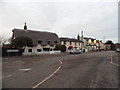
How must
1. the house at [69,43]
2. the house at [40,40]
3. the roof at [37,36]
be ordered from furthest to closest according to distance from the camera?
the house at [69,43]
the house at [40,40]
the roof at [37,36]

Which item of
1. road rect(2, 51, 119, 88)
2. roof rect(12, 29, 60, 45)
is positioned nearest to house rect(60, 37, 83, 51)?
roof rect(12, 29, 60, 45)

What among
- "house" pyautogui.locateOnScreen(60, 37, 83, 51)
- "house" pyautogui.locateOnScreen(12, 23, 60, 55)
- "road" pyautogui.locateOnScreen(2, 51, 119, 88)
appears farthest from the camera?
"house" pyautogui.locateOnScreen(60, 37, 83, 51)

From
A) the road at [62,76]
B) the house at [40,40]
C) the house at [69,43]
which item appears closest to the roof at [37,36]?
the house at [40,40]

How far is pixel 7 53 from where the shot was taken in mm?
39938

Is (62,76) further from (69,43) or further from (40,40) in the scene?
(69,43)

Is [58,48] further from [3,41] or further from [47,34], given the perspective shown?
[3,41]

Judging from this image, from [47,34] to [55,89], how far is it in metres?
57.4

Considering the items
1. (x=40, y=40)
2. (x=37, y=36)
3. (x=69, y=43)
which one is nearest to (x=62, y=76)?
(x=40, y=40)

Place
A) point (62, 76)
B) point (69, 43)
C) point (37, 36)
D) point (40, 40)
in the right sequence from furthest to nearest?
point (69, 43) → point (37, 36) → point (40, 40) → point (62, 76)

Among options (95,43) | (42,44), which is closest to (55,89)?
(42,44)

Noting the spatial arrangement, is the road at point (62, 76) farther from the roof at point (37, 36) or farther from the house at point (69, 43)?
the house at point (69, 43)

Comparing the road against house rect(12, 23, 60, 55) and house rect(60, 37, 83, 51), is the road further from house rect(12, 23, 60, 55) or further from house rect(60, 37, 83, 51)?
house rect(60, 37, 83, 51)

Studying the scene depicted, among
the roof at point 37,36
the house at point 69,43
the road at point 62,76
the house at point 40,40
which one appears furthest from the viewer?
the house at point 69,43

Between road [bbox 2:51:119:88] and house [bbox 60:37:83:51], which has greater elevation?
house [bbox 60:37:83:51]
